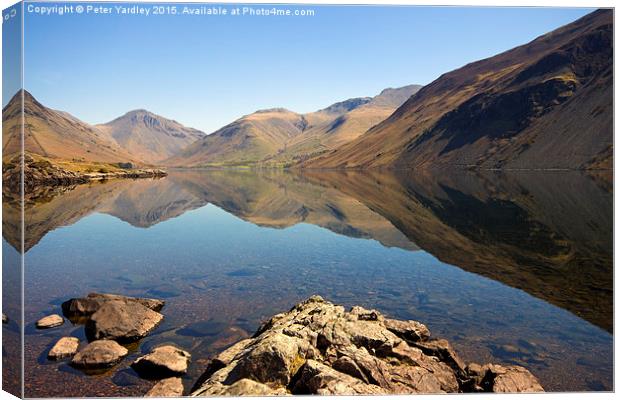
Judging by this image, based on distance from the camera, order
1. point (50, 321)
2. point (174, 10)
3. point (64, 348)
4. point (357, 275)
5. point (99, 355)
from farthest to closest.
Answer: point (357, 275) → point (50, 321) → point (64, 348) → point (99, 355) → point (174, 10)

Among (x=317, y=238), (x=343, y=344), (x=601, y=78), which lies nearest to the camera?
(x=343, y=344)

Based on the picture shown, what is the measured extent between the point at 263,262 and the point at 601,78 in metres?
180

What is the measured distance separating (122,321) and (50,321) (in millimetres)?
3497

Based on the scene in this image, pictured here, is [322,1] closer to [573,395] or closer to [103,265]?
Answer: [573,395]

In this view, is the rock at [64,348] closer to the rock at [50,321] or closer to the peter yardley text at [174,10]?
the rock at [50,321]

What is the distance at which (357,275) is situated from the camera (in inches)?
1101

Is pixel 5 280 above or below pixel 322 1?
below

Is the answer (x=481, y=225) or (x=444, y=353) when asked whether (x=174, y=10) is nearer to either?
(x=444, y=353)

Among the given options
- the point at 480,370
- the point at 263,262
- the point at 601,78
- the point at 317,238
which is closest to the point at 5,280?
the point at 480,370

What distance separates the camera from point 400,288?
25.0 meters

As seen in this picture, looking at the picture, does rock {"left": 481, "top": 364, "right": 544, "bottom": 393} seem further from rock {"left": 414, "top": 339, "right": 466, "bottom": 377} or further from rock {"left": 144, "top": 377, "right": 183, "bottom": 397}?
rock {"left": 144, "top": 377, "right": 183, "bottom": 397}

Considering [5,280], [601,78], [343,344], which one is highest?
[601,78]

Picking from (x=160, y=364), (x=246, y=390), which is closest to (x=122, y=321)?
(x=160, y=364)

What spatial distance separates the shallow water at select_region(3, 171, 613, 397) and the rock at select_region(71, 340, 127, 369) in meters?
0.36
